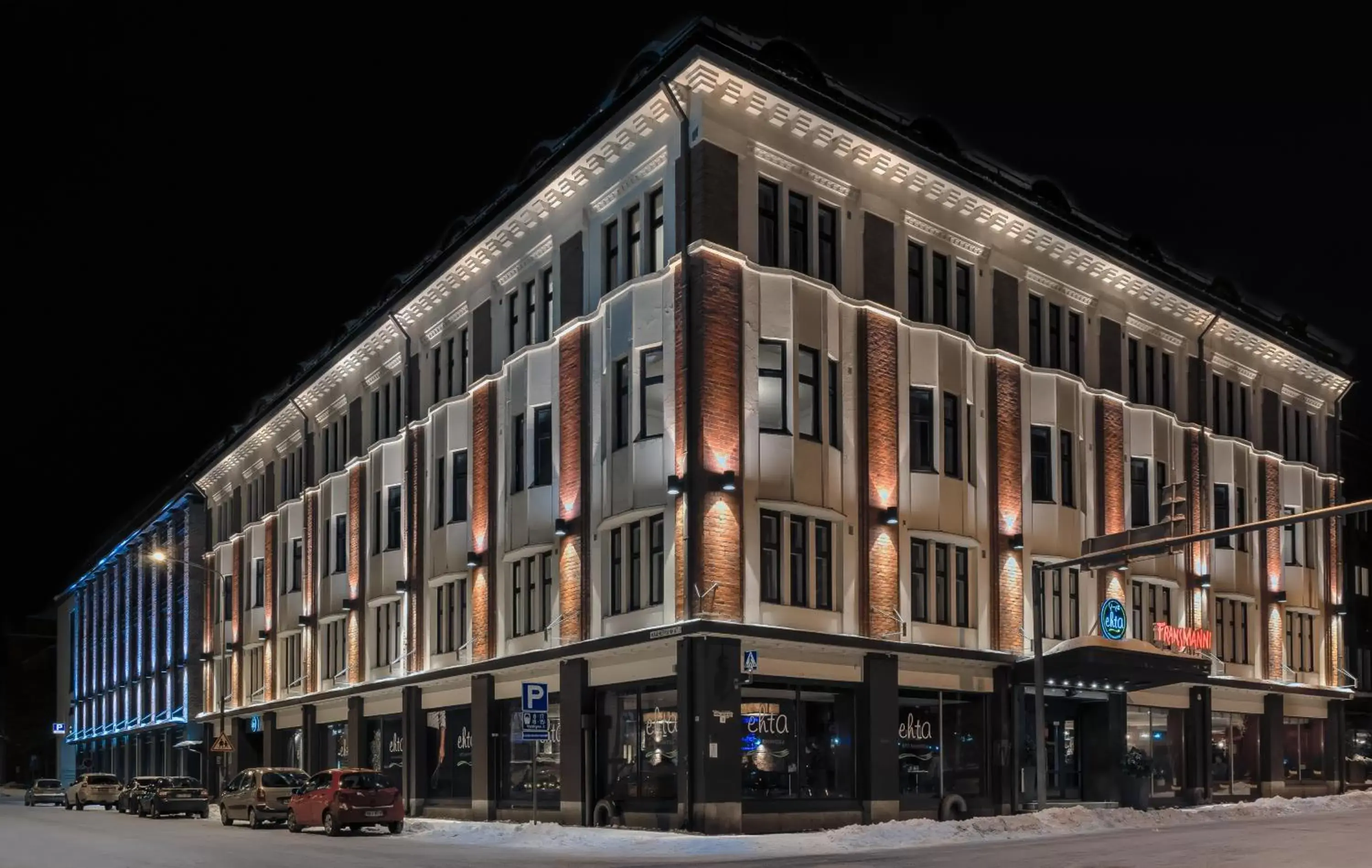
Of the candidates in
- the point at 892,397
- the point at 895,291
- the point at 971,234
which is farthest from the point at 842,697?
the point at 971,234

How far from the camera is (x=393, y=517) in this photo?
47.5 metres

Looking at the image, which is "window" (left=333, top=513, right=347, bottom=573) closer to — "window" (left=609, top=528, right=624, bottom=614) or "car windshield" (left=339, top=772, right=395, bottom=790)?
"car windshield" (left=339, top=772, right=395, bottom=790)

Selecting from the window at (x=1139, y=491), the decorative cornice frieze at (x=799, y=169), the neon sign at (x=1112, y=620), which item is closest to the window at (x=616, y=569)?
the decorative cornice frieze at (x=799, y=169)

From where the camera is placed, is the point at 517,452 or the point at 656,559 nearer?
the point at 656,559

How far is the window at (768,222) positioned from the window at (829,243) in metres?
1.45

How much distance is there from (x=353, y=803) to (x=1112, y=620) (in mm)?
20629

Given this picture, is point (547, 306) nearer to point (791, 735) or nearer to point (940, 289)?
point (940, 289)

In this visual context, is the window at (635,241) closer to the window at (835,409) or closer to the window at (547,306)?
the window at (547,306)

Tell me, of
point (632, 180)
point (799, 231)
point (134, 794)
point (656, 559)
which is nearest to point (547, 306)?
point (632, 180)

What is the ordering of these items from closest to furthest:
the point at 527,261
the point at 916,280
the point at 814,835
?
the point at 814,835 → the point at 916,280 → the point at 527,261

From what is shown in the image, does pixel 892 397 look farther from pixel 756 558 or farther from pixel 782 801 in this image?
pixel 782 801

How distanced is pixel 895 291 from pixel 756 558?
329 inches

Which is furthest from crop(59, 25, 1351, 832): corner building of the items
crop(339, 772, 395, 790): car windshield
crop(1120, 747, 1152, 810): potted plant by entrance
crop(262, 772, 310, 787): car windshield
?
crop(339, 772, 395, 790): car windshield

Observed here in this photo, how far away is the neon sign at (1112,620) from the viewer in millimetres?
40062
